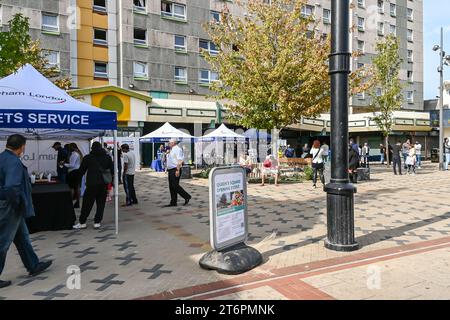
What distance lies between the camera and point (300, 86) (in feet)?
55.7

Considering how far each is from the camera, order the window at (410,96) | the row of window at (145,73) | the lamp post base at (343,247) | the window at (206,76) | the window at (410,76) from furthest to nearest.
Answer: the window at (410,76), the window at (410,96), the window at (206,76), the row of window at (145,73), the lamp post base at (343,247)

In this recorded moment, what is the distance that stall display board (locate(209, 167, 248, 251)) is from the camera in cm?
504

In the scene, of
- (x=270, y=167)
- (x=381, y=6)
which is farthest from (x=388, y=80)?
(x=381, y=6)

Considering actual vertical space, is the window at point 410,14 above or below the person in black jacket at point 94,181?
above

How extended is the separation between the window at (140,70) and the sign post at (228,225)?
24712 millimetres

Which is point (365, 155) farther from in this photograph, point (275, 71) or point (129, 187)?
point (129, 187)

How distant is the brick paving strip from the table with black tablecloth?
433cm

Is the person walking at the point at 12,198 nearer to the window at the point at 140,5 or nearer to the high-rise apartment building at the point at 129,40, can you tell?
the high-rise apartment building at the point at 129,40

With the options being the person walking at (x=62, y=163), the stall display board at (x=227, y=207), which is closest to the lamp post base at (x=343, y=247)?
the stall display board at (x=227, y=207)

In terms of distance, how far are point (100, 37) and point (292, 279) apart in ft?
89.8

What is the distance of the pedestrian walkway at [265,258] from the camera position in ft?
14.6

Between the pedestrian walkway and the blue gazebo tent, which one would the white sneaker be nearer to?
the pedestrian walkway

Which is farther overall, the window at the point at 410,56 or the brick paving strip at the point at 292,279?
the window at the point at 410,56

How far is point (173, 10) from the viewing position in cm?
3003
